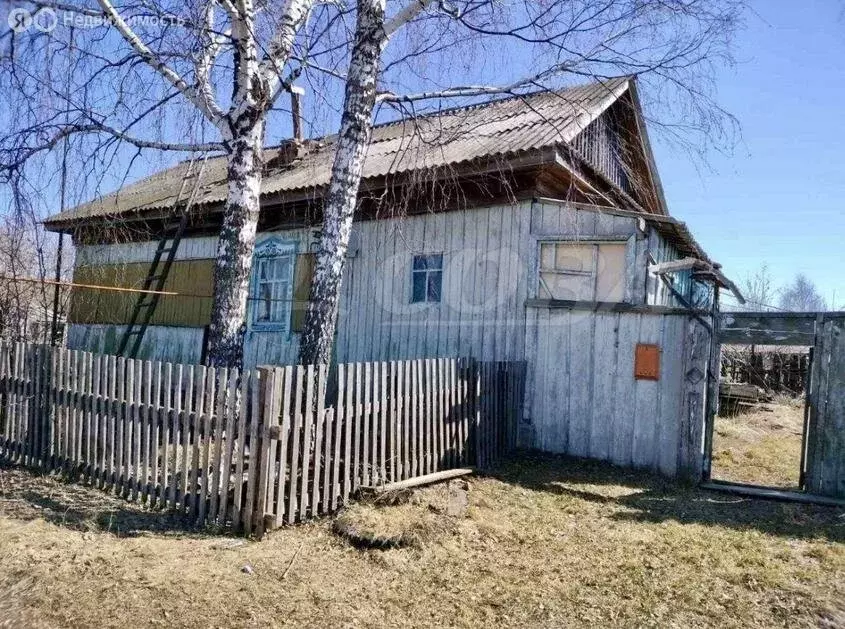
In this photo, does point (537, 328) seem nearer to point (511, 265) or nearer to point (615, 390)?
point (511, 265)

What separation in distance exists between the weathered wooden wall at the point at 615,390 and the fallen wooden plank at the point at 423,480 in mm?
1799

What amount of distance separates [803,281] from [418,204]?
4358 inches

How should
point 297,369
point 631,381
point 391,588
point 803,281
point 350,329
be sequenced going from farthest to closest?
1. point 803,281
2. point 350,329
3. point 631,381
4. point 297,369
5. point 391,588

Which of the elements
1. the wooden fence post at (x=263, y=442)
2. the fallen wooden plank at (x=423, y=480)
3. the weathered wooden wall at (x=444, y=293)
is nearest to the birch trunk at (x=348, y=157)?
the fallen wooden plank at (x=423, y=480)

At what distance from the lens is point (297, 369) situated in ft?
14.4

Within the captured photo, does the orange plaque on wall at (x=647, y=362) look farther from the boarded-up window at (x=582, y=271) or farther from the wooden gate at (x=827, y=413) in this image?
the wooden gate at (x=827, y=413)

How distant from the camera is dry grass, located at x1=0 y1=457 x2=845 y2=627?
3178mm

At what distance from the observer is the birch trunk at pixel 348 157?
592cm

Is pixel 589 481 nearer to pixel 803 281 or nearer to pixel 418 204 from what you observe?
pixel 418 204

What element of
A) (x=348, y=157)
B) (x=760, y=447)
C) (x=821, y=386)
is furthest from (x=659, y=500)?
(x=348, y=157)

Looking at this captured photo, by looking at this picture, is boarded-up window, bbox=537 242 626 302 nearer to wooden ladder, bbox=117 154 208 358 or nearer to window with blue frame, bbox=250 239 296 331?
window with blue frame, bbox=250 239 296 331

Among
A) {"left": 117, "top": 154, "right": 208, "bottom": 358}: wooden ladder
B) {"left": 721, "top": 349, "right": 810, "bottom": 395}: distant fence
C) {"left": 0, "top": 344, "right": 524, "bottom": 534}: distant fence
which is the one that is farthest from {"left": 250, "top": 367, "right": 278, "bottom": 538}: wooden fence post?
{"left": 721, "top": 349, "right": 810, "bottom": 395}: distant fence

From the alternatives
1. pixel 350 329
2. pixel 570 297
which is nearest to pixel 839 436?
A: pixel 570 297

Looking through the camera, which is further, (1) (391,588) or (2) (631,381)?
(2) (631,381)
